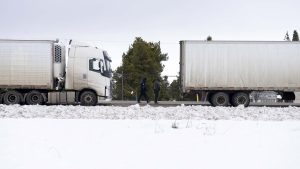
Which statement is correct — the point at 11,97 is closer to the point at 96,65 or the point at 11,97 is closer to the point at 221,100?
the point at 96,65

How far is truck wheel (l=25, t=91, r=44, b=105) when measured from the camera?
953 inches

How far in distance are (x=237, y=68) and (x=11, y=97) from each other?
12.2 meters

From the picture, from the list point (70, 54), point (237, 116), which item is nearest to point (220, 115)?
point (237, 116)

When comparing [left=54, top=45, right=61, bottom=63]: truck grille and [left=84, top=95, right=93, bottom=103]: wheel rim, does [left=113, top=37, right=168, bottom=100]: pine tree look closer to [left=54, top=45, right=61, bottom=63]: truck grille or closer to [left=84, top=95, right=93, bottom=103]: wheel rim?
[left=54, top=45, right=61, bottom=63]: truck grille

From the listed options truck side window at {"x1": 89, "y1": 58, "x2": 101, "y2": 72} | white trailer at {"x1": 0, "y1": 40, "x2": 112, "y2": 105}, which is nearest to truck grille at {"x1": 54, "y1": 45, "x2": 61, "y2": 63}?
white trailer at {"x1": 0, "y1": 40, "x2": 112, "y2": 105}

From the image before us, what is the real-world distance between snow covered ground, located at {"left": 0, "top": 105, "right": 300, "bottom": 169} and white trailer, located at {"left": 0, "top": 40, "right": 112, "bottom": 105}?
12.9 meters

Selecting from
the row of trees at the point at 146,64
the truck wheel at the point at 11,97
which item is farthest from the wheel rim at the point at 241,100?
the row of trees at the point at 146,64

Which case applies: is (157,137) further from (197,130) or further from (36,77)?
(36,77)

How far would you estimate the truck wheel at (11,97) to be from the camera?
24.2 m

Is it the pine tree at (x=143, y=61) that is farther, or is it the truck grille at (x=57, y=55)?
the pine tree at (x=143, y=61)

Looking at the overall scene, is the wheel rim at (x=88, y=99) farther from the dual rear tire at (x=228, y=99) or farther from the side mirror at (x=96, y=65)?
the dual rear tire at (x=228, y=99)

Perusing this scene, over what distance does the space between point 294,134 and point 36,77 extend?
1731 centimetres

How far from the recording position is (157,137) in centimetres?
934

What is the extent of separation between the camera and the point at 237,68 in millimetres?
24609
